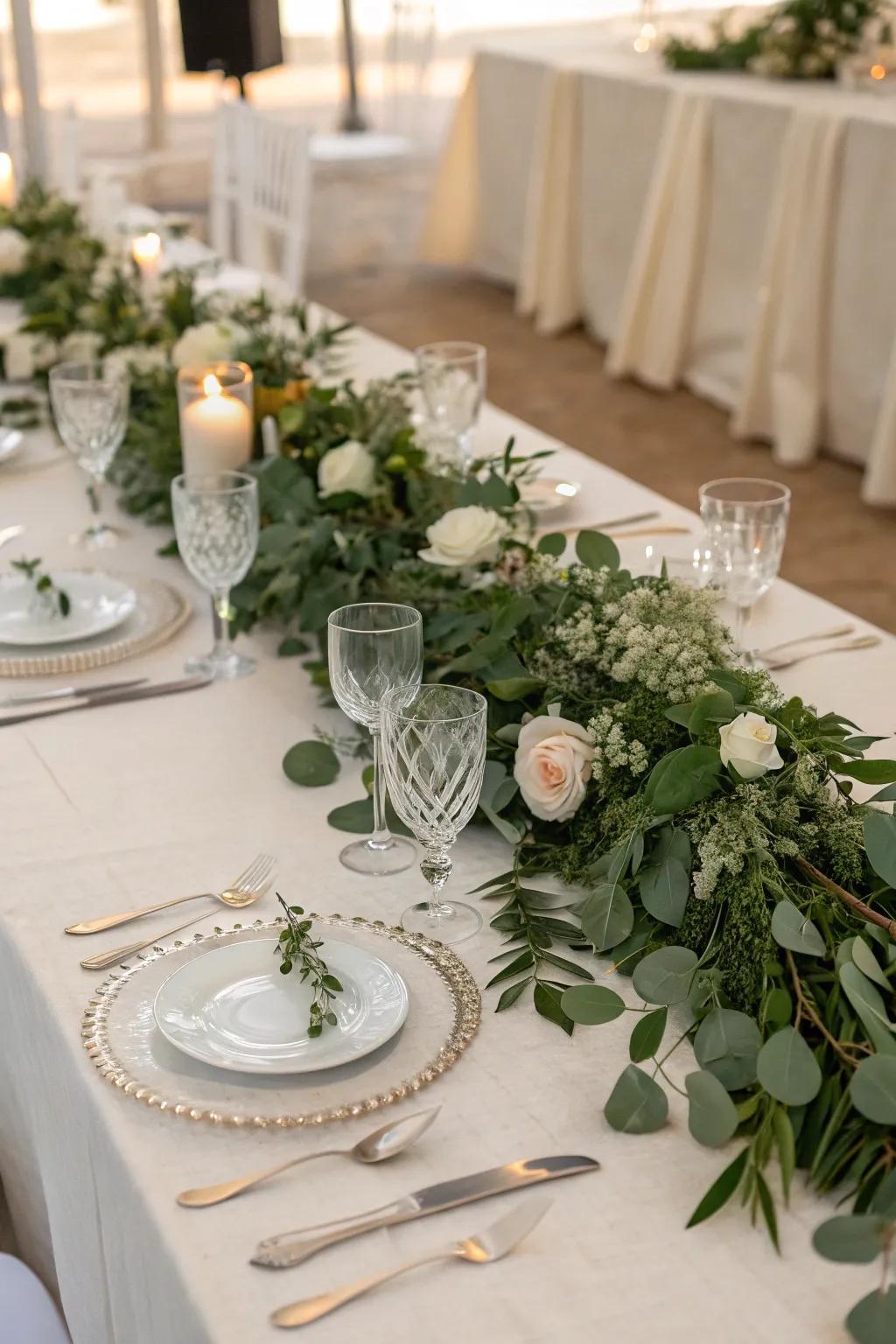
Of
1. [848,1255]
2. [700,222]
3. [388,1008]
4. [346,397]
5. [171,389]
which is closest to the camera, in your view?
[848,1255]

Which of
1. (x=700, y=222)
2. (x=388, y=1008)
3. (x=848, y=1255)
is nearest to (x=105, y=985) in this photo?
(x=388, y=1008)

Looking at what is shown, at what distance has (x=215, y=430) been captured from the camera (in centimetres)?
180

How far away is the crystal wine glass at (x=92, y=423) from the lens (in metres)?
1.83

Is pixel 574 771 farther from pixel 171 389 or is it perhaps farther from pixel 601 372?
pixel 601 372

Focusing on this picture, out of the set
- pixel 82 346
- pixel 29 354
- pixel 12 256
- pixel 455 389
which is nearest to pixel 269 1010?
pixel 455 389

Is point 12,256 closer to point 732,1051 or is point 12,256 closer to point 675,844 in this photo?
point 675,844

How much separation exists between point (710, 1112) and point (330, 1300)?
9.3 inches

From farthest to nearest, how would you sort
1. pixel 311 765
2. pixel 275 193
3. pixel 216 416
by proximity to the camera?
pixel 275 193 → pixel 216 416 → pixel 311 765

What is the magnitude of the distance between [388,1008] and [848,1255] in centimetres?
33

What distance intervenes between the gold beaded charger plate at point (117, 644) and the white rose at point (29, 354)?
37.7 inches

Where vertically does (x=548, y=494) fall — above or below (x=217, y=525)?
below

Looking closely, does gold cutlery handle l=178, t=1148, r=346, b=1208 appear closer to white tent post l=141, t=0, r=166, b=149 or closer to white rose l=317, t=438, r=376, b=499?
white rose l=317, t=438, r=376, b=499

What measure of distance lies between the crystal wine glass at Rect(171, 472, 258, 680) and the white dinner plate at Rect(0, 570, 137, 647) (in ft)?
0.49

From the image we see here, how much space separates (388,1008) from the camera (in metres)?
0.96
